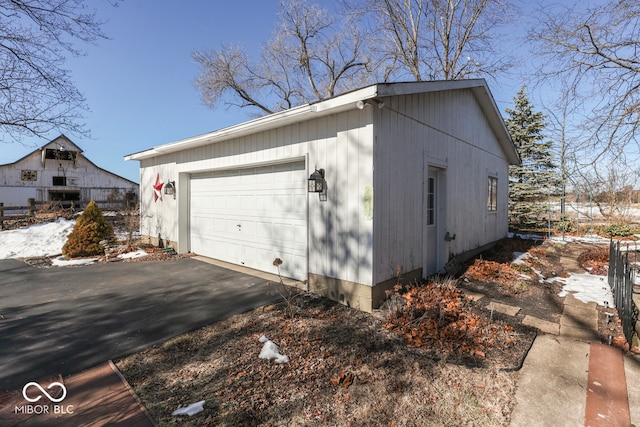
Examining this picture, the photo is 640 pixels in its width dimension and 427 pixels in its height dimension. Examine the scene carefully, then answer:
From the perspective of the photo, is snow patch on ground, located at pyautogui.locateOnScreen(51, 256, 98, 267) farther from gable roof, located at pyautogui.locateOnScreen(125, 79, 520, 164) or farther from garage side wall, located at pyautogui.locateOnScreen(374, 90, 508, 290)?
garage side wall, located at pyautogui.locateOnScreen(374, 90, 508, 290)

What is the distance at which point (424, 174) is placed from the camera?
528cm

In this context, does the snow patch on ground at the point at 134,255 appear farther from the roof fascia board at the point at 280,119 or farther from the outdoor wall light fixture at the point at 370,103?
the outdoor wall light fixture at the point at 370,103

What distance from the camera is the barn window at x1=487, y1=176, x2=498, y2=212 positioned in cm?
888

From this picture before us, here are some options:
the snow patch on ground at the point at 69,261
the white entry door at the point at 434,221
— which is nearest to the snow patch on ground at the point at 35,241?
the snow patch on ground at the point at 69,261

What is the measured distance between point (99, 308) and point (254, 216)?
119 inches

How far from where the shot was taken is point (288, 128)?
5273 millimetres

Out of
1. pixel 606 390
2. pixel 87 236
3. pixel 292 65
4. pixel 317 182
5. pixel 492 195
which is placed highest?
pixel 292 65

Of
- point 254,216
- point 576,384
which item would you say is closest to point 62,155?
point 254,216

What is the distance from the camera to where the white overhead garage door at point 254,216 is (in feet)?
17.7

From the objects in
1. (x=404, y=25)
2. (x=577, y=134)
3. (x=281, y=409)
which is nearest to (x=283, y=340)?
(x=281, y=409)

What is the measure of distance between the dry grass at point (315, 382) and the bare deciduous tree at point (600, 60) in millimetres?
5363

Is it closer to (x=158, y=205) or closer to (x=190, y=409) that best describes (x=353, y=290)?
(x=190, y=409)

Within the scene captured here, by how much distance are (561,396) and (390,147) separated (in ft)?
11.0

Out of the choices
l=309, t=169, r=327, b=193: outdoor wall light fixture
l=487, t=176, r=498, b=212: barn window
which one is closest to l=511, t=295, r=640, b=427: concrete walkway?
l=309, t=169, r=327, b=193: outdoor wall light fixture
